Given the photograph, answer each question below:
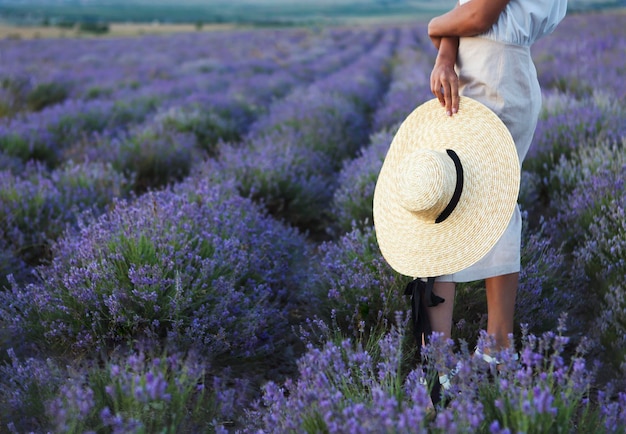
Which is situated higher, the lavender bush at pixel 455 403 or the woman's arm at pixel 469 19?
the woman's arm at pixel 469 19

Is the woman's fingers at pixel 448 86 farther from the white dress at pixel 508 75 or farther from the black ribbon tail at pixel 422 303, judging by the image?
the black ribbon tail at pixel 422 303

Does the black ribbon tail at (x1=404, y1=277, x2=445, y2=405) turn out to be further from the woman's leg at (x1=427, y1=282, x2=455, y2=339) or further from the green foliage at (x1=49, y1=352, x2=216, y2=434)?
the green foliage at (x1=49, y1=352, x2=216, y2=434)

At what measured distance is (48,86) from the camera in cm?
1017

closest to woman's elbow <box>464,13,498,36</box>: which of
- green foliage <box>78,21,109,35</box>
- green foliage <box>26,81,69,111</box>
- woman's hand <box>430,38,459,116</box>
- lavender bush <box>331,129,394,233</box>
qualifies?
woman's hand <box>430,38,459,116</box>

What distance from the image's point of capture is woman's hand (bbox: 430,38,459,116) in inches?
86.5

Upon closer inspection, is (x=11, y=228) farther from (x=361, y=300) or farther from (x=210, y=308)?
(x=361, y=300)

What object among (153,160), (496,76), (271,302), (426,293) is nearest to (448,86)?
(496,76)

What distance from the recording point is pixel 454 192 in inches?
85.1

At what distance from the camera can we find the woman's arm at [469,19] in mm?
2025

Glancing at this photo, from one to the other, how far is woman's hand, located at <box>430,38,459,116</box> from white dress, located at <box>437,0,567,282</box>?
0.12ft

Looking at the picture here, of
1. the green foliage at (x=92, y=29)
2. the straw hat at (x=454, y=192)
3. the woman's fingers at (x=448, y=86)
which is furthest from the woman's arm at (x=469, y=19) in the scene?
the green foliage at (x=92, y=29)

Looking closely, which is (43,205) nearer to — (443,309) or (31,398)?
(31,398)

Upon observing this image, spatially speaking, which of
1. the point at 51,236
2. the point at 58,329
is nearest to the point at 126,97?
the point at 51,236

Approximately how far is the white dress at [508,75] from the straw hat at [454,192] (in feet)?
0.27
